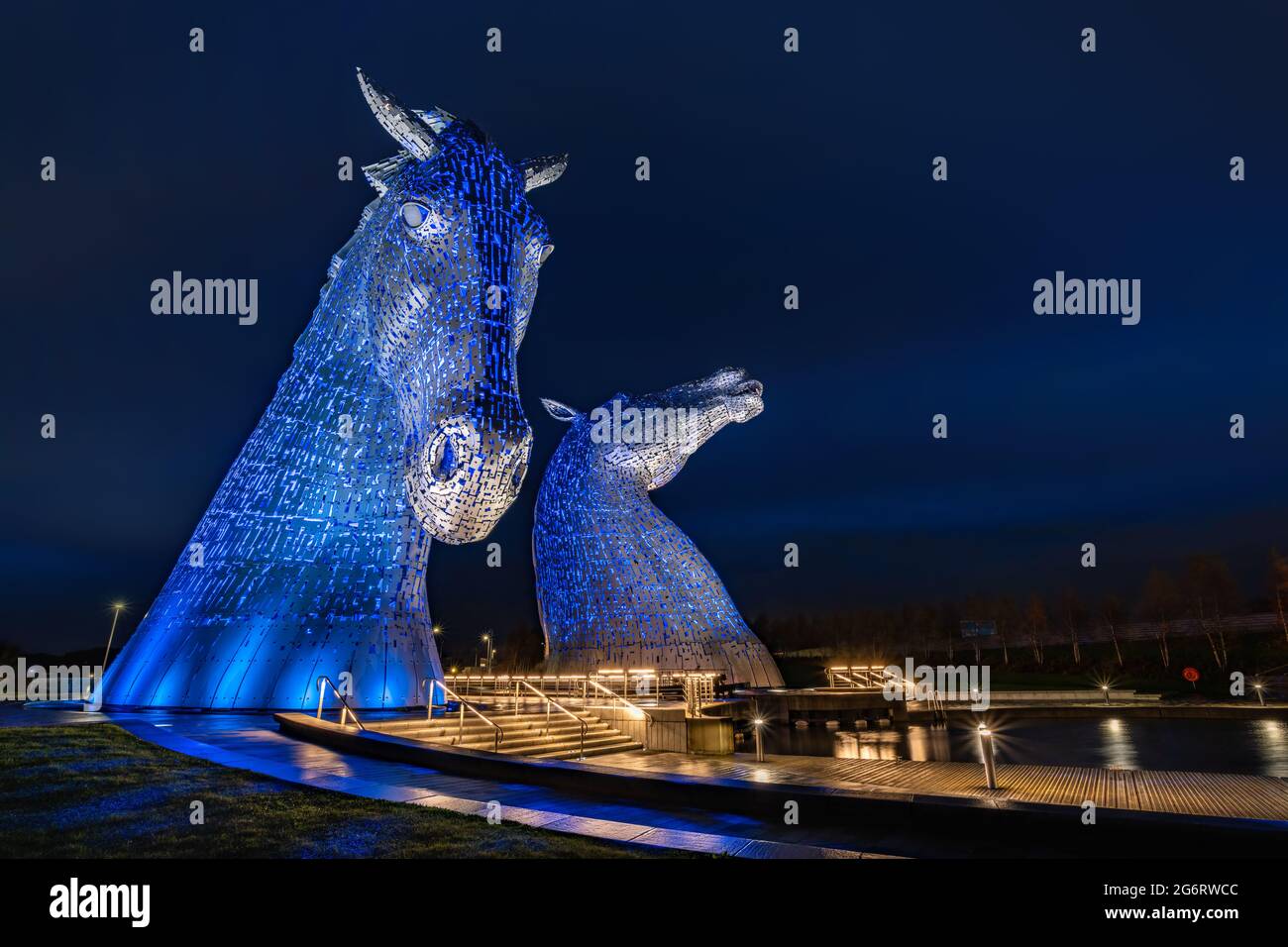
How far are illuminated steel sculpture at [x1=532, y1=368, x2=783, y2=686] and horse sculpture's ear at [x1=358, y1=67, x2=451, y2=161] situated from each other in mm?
18543

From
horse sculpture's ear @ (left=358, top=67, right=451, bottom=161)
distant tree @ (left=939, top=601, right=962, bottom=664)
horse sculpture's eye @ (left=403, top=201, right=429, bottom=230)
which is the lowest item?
distant tree @ (left=939, top=601, right=962, bottom=664)

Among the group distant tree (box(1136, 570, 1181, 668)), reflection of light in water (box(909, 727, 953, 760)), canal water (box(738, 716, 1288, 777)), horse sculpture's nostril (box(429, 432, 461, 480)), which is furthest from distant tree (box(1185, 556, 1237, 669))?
horse sculpture's nostril (box(429, 432, 461, 480))

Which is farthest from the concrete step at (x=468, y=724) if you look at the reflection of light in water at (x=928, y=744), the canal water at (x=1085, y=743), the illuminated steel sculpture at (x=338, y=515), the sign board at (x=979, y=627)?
the sign board at (x=979, y=627)

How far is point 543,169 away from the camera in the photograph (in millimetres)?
15500

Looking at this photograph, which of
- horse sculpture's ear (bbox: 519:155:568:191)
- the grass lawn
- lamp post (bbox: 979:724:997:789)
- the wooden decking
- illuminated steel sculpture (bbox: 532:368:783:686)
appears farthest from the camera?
illuminated steel sculpture (bbox: 532:368:783:686)

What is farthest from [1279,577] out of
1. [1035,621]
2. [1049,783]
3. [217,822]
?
[217,822]

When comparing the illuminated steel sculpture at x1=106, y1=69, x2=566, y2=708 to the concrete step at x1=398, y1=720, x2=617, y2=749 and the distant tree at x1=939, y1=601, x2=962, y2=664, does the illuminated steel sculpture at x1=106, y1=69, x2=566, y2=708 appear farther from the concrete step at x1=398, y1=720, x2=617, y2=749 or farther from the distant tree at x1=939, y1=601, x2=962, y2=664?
the distant tree at x1=939, y1=601, x2=962, y2=664

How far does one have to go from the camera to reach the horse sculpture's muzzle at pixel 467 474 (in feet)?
33.6

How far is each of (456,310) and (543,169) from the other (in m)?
5.68

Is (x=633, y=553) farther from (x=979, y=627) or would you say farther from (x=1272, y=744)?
(x=979, y=627)

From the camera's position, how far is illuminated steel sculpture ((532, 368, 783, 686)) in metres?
29.6
